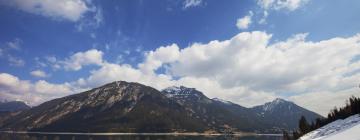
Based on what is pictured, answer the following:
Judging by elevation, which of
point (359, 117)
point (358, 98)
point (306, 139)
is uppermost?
point (358, 98)

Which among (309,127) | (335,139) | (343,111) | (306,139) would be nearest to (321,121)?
(309,127)

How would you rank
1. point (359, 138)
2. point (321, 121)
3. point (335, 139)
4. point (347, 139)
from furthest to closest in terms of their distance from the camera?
point (321, 121) < point (335, 139) < point (347, 139) < point (359, 138)

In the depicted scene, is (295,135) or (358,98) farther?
(295,135)

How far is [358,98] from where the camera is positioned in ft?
95.6

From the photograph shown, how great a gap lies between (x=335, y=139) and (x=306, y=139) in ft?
29.8

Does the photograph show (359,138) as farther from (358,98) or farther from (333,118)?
(333,118)

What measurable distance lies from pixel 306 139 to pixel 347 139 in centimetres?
1089

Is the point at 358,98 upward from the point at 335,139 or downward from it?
upward

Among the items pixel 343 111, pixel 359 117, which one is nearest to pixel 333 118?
pixel 343 111

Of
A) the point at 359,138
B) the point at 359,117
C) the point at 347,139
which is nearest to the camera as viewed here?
the point at 359,138

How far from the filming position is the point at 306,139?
26359 mm

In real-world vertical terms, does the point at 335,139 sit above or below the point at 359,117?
below

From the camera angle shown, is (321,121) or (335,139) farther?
(321,121)

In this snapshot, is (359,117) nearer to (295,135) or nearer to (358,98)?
(358,98)
